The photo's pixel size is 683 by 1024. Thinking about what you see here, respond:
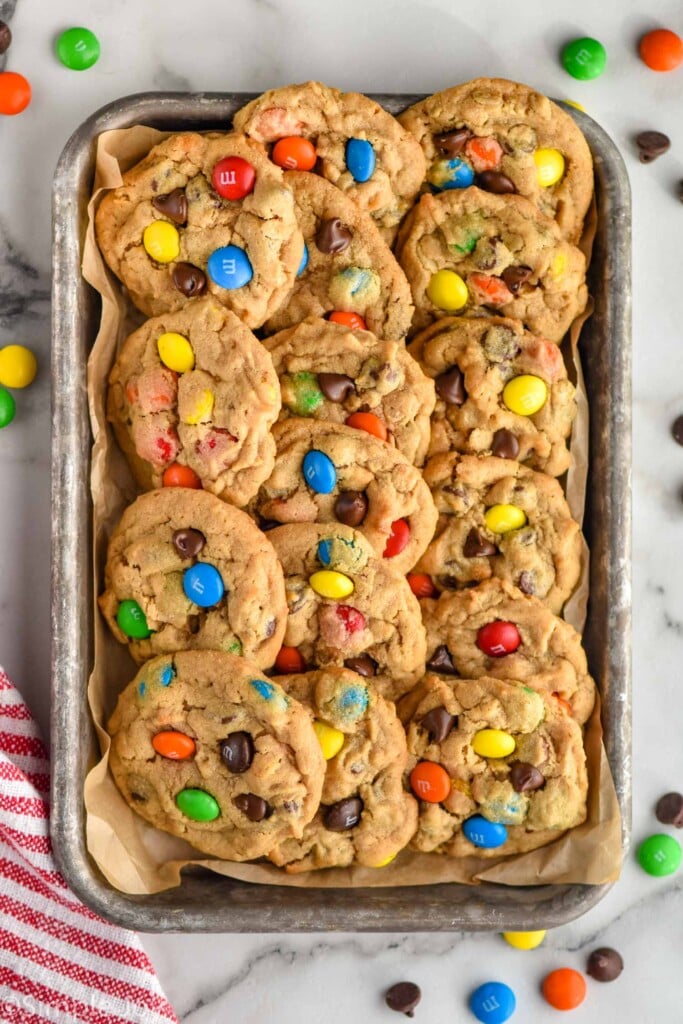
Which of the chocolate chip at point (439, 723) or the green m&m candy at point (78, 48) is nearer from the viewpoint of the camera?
the chocolate chip at point (439, 723)

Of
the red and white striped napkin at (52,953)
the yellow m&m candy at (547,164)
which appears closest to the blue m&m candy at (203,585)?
the red and white striped napkin at (52,953)

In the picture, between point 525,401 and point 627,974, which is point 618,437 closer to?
point 525,401

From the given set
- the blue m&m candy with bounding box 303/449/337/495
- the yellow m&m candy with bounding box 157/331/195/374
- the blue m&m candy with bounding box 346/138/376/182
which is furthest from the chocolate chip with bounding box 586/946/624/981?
the blue m&m candy with bounding box 346/138/376/182

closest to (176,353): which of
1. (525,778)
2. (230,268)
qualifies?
(230,268)

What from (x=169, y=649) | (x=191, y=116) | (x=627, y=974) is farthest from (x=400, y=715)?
(x=191, y=116)

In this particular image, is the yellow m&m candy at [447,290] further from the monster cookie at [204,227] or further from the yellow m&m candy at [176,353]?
the yellow m&m candy at [176,353]
